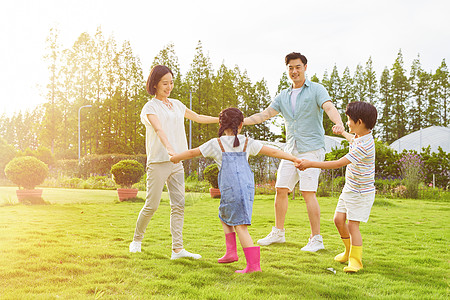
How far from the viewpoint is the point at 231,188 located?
11.0 feet

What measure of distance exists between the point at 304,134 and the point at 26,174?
8940 mm

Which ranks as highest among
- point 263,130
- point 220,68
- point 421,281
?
point 220,68

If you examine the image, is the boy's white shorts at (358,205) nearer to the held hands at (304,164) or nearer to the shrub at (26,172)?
the held hands at (304,164)

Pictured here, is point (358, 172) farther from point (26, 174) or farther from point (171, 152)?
point (26, 174)

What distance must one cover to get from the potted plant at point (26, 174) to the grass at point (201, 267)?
4850 millimetres

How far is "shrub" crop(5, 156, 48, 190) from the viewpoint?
10.7 meters

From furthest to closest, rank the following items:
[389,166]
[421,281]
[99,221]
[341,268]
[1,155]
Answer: [1,155] < [389,166] < [99,221] < [341,268] < [421,281]

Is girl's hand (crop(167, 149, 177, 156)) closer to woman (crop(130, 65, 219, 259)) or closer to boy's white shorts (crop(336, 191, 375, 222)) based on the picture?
woman (crop(130, 65, 219, 259))

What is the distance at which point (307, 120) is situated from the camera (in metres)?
4.49

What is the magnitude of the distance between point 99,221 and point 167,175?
3820 millimetres

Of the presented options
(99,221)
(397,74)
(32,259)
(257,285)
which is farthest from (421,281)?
(397,74)

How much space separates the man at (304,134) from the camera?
438 centimetres

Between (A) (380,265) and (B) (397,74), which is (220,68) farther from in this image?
(A) (380,265)

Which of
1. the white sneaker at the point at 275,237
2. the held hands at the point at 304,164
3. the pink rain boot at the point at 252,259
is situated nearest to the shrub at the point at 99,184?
the white sneaker at the point at 275,237
